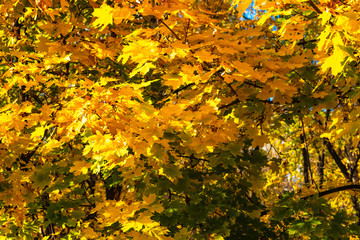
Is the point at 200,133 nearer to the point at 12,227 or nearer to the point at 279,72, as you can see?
the point at 279,72

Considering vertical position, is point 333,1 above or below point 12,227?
above

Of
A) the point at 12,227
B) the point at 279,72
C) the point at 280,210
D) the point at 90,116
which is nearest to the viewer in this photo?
the point at 90,116

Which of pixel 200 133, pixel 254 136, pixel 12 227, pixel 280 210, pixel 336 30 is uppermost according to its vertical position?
pixel 336 30

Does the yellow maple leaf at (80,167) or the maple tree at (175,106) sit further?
the yellow maple leaf at (80,167)

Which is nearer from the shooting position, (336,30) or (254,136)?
(336,30)

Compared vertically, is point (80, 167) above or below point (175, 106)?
below

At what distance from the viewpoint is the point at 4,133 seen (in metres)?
3.38

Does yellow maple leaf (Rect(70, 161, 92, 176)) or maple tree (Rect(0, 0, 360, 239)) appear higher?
maple tree (Rect(0, 0, 360, 239))

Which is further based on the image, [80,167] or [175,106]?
[80,167]

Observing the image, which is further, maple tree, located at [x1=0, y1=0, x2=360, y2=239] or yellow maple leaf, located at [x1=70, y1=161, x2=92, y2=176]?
yellow maple leaf, located at [x1=70, y1=161, x2=92, y2=176]

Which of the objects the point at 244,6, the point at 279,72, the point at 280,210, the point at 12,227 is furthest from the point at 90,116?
the point at 12,227

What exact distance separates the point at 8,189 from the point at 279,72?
3.54 metres

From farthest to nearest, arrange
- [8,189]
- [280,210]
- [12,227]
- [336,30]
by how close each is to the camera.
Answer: [12,227] < [8,189] < [280,210] < [336,30]

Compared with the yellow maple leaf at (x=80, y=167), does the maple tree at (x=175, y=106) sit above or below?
above
